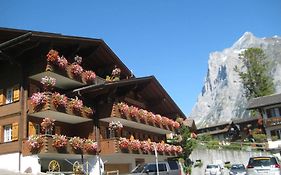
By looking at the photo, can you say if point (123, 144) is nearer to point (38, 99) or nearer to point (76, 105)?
point (76, 105)

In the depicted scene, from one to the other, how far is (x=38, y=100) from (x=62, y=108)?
1922 millimetres

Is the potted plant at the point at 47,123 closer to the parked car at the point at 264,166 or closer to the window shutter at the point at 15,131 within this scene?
the window shutter at the point at 15,131

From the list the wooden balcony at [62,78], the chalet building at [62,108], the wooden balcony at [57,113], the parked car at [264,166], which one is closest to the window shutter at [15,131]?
the chalet building at [62,108]

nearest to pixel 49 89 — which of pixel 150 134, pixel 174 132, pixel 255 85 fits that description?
pixel 150 134

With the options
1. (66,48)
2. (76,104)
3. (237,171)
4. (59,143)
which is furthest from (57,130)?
(237,171)

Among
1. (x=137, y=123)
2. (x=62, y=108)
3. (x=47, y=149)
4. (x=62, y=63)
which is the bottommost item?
(x=47, y=149)

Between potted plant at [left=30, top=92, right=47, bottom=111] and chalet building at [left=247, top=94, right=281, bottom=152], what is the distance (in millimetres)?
43642

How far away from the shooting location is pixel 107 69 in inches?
1380

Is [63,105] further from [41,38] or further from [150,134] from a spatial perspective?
[150,134]

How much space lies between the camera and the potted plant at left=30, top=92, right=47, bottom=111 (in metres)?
25.0

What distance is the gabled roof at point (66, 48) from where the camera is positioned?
25.6m

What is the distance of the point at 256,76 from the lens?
228 ft

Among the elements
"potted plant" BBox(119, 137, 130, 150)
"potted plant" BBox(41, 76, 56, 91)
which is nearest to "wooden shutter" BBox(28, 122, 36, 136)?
"potted plant" BBox(41, 76, 56, 91)

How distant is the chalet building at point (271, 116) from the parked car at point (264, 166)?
40.2 m
